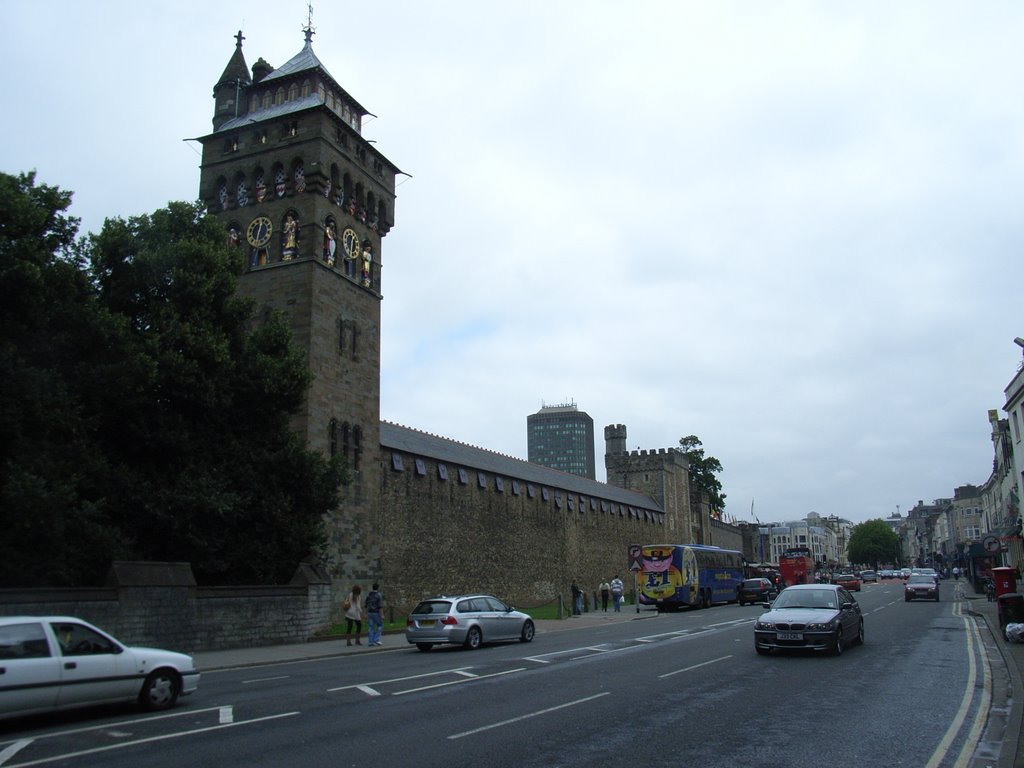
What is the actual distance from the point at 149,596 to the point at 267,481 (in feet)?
17.4

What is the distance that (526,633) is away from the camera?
21.5 m

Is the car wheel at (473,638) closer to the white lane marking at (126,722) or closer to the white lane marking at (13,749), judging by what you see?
the white lane marking at (126,722)

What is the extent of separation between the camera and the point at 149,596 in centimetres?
1792

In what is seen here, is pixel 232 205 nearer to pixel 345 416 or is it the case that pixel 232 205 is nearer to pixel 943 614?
pixel 345 416

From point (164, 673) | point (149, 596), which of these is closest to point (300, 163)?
point (149, 596)

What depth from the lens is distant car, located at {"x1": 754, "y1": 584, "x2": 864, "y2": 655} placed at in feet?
49.0

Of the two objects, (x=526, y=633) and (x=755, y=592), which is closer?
(x=526, y=633)

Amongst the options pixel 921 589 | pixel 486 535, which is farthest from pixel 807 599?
pixel 921 589

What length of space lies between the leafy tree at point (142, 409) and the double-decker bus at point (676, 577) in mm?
18967

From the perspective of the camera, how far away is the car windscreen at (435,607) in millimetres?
19594

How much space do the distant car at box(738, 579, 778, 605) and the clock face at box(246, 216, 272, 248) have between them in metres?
30.8

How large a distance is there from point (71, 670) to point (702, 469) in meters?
77.0

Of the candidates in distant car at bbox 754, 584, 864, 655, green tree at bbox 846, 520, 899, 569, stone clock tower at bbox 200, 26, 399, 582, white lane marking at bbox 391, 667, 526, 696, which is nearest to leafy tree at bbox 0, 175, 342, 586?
stone clock tower at bbox 200, 26, 399, 582

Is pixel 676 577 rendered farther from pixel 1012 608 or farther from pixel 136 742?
pixel 136 742
